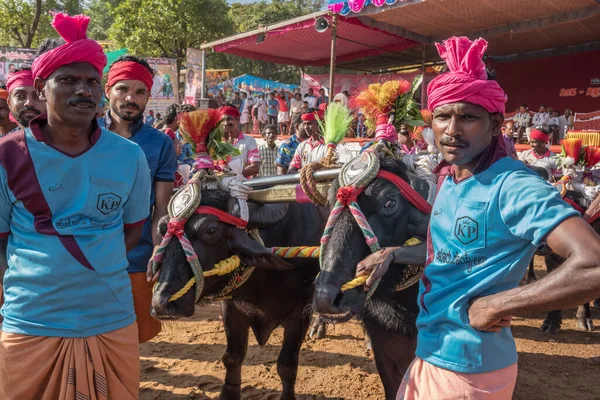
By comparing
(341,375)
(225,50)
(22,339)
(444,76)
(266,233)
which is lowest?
(341,375)

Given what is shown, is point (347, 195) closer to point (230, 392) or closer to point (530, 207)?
point (530, 207)

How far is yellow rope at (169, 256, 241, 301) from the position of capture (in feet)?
8.31

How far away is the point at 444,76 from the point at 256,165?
4.74 metres

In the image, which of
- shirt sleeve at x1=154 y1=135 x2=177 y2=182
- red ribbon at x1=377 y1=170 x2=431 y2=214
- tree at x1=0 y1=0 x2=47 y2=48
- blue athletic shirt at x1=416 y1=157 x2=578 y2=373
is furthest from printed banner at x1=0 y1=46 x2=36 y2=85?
blue athletic shirt at x1=416 y1=157 x2=578 y2=373

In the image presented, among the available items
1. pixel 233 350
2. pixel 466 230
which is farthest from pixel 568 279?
pixel 233 350

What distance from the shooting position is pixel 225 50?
1538 centimetres

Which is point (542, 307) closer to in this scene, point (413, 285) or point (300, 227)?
point (413, 285)

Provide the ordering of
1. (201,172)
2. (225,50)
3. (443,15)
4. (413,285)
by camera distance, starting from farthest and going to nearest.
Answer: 1. (225,50)
2. (443,15)
3. (201,172)
4. (413,285)

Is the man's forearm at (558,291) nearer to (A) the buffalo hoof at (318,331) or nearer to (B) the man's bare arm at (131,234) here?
(B) the man's bare arm at (131,234)

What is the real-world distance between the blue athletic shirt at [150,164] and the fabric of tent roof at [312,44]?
31.5ft

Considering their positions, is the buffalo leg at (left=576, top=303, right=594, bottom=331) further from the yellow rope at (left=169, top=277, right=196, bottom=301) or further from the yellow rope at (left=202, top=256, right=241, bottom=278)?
the yellow rope at (left=169, top=277, right=196, bottom=301)

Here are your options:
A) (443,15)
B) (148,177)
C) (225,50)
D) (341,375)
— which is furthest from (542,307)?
(225,50)

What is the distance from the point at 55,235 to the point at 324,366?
3068 mm

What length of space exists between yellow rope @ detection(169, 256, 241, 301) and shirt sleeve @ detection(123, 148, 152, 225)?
0.47 metres
